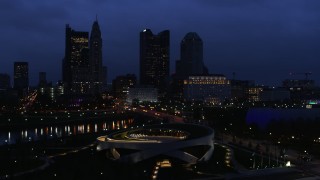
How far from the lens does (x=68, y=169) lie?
77.0 feet

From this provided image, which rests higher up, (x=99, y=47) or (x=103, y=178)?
(x=99, y=47)

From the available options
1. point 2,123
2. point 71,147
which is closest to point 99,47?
point 2,123

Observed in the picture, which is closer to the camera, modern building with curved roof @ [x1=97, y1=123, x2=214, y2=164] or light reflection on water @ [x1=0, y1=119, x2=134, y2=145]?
modern building with curved roof @ [x1=97, y1=123, x2=214, y2=164]

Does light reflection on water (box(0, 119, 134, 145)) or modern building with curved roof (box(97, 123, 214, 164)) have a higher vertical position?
modern building with curved roof (box(97, 123, 214, 164))

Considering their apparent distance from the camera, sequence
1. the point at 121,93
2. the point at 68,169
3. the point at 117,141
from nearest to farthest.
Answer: the point at 68,169, the point at 117,141, the point at 121,93

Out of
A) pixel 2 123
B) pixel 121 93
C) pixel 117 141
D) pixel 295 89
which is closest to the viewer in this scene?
pixel 117 141

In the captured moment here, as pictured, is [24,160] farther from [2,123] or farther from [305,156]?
[2,123]

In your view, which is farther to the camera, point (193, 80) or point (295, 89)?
point (295, 89)

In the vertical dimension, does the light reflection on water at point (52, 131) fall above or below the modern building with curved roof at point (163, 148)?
below

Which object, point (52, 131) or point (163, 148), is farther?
point (52, 131)

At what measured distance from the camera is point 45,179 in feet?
69.2

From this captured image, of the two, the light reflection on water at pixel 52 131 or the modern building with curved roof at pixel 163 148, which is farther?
the light reflection on water at pixel 52 131

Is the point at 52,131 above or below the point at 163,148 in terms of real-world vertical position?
below

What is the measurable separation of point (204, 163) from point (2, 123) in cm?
4041
